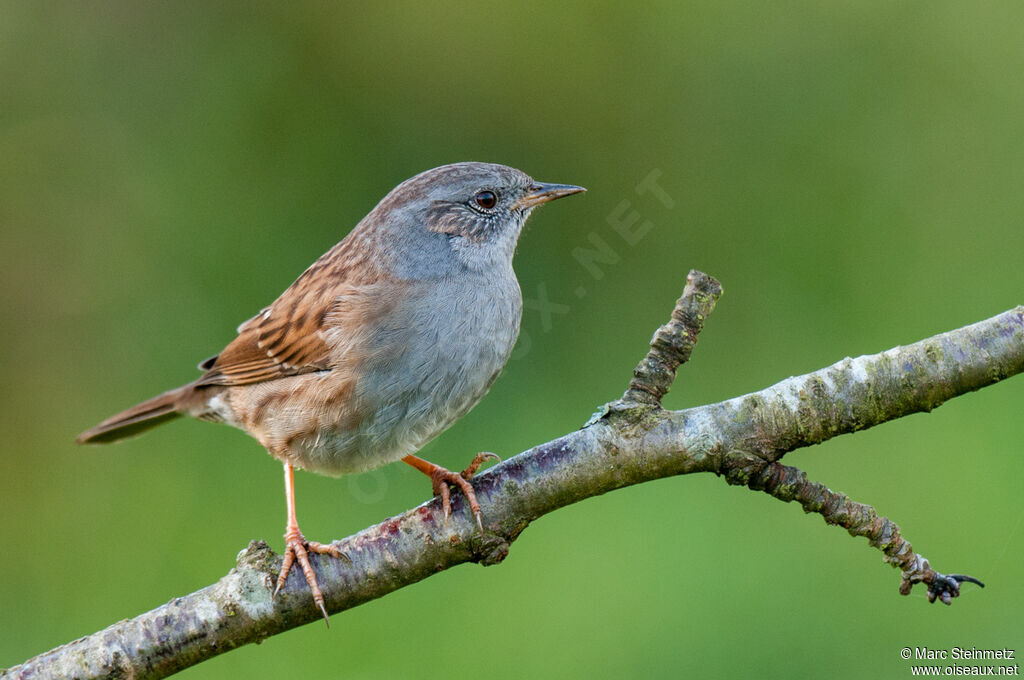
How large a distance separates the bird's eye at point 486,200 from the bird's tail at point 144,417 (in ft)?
5.50

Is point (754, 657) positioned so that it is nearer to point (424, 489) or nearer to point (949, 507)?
point (949, 507)

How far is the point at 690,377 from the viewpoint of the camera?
6273 millimetres

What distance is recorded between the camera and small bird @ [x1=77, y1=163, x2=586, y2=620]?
3.96 m

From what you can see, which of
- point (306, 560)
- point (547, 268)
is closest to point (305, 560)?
point (306, 560)

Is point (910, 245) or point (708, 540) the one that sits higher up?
point (910, 245)

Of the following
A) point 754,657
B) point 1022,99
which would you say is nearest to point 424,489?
point 754,657

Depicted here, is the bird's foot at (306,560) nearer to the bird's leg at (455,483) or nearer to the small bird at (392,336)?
the small bird at (392,336)

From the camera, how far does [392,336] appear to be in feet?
13.2

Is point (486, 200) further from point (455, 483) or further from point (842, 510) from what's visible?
point (842, 510)

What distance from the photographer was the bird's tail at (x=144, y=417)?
5066mm

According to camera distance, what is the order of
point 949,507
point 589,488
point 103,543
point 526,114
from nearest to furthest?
point 589,488, point 949,507, point 103,543, point 526,114

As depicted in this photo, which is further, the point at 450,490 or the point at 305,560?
the point at 450,490

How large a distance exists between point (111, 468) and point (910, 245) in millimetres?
4994

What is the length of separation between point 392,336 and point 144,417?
1.78m
